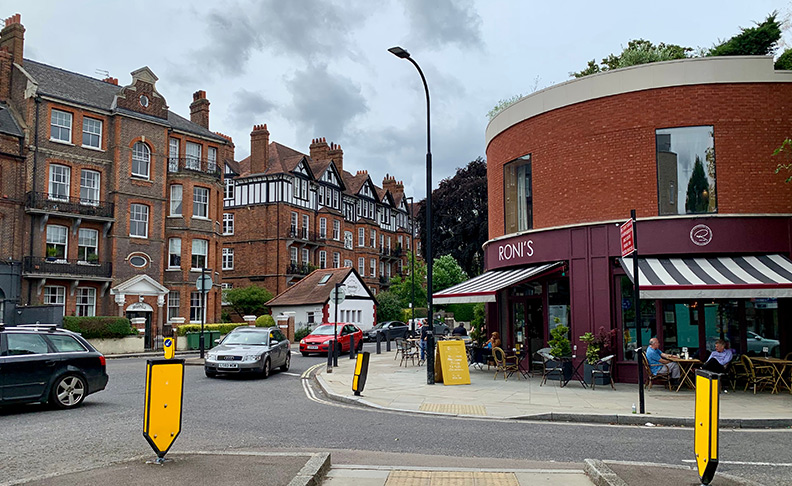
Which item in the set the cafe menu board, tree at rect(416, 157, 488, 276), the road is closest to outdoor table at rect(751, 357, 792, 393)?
the road

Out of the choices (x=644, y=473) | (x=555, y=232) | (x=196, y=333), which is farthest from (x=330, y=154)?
(x=644, y=473)

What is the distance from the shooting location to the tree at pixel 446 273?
177 ft

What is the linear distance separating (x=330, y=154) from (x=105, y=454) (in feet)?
181

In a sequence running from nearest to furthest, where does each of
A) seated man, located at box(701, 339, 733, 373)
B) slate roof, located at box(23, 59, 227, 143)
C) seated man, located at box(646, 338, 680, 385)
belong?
seated man, located at box(701, 339, 733, 373) < seated man, located at box(646, 338, 680, 385) < slate roof, located at box(23, 59, 227, 143)

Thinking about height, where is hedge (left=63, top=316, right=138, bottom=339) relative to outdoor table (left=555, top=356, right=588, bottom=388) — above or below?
above

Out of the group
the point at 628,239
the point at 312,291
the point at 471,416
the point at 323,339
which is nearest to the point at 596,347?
the point at 628,239

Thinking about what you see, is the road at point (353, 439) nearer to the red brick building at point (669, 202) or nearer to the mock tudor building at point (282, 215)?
the red brick building at point (669, 202)

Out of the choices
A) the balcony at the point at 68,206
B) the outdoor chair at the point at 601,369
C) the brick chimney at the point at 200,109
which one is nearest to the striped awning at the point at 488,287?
the outdoor chair at the point at 601,369

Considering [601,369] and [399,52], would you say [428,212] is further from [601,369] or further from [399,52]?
[601,369]

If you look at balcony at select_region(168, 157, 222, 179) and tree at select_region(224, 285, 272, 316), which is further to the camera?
tree at select_region(224, 285, 272, 316)

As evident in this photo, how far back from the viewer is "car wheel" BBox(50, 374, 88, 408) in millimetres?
11680

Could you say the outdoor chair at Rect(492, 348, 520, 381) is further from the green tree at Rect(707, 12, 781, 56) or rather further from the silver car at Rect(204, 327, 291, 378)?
the green tree at Rect(707, 12, 781, 56)

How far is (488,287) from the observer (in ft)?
57.3

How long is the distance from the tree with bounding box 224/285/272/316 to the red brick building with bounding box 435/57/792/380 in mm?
30435
